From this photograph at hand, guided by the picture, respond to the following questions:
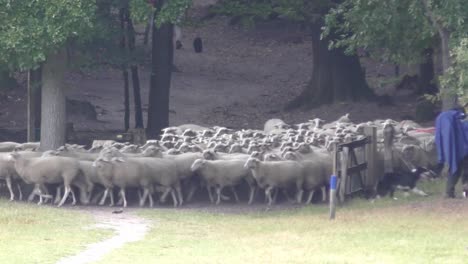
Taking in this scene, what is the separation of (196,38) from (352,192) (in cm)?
3263

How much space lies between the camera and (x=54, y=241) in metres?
17.3

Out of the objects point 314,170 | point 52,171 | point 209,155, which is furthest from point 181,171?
point 314,170

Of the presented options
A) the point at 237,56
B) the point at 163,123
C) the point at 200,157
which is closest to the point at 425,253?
the point at 200,157

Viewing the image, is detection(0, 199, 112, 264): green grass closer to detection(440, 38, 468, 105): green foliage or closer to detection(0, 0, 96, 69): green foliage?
detection(0, 0, 96, 69): green foliage

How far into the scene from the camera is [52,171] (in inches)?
929

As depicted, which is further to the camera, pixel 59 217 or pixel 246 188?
pixel 246 188

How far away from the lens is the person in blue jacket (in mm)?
21141

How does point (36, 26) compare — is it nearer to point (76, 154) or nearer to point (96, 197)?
point (76, 154)

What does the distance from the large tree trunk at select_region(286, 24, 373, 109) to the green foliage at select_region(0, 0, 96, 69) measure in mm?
15150

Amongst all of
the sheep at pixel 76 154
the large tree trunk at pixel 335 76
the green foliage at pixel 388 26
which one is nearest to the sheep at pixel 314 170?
the green foliage at pixel 388 26

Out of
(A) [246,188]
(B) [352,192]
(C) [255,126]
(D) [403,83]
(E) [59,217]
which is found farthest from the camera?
(D) [403,83]

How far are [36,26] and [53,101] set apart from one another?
126 inches

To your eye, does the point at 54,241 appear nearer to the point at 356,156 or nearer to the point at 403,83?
the point at 356,156

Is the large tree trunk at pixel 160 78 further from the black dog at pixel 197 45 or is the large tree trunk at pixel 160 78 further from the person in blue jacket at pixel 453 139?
the black dog at pixel 197 45
